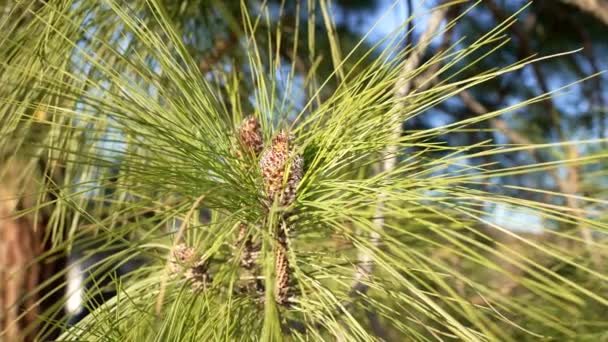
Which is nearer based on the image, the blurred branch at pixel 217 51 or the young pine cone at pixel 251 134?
the young pine cone at pixel 251 134

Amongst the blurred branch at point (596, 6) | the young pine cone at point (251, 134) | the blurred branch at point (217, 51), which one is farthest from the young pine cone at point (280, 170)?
the blurred branch at point (596, 6)

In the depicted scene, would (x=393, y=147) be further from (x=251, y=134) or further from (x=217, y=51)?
(x=217, y=51)

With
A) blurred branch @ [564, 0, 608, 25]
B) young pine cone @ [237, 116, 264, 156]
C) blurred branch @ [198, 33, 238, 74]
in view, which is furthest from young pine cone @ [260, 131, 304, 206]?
blurred branch @ [564, 0, 608, 25]

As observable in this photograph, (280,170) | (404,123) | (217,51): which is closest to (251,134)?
(280,170)

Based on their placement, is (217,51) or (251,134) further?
(217,51)

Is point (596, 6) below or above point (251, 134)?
above

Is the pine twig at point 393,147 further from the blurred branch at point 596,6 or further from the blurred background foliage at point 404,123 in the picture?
the blurred branch at point 596,6

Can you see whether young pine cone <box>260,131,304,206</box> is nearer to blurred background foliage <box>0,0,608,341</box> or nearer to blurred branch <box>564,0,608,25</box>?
blurred background foliage <box>0,0,608,341</box>
